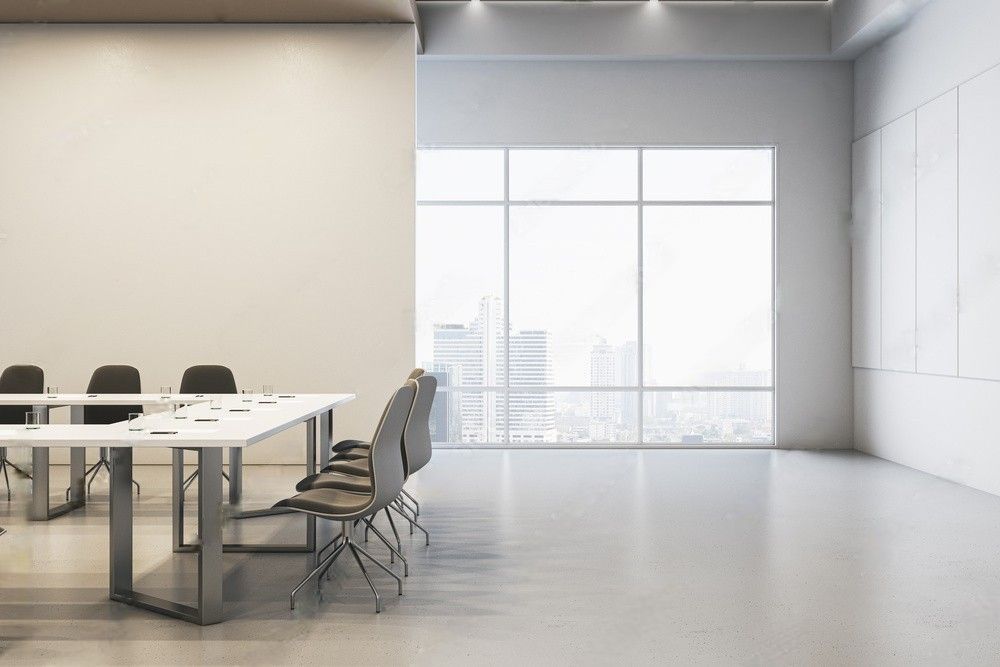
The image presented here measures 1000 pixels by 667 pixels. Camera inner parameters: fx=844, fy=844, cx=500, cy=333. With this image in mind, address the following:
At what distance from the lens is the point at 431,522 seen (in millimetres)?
5055

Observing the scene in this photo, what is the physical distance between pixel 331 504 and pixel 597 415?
538 centimetres

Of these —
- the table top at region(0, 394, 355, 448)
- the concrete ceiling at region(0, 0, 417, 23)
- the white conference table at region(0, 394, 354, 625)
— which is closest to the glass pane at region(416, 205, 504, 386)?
the concrete ceiling at region(0, 0, 417, 23)

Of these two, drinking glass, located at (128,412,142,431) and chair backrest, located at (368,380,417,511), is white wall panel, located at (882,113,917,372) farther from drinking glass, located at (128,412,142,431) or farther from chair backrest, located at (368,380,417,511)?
drinking glass, located at (128,412,142,431)

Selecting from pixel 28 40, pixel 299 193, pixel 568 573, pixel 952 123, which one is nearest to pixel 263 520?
pixel 568 573

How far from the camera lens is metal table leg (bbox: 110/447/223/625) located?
127 inches

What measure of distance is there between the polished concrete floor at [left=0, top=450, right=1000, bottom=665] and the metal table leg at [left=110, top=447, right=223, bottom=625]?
2.5 inches

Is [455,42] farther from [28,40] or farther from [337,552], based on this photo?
[337,552]

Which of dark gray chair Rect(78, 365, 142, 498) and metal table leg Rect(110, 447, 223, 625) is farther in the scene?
dark gray chair Rect(78, 365, 142, 498)

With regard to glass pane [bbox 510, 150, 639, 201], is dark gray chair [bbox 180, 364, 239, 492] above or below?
below

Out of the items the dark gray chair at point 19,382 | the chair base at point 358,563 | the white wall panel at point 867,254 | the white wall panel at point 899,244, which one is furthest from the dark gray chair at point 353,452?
the white wall panel at point 867,254

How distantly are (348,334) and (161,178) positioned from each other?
2100mm

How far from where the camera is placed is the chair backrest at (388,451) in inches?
135

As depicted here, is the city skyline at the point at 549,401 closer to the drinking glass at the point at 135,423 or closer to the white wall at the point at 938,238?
the white wall at the point at 938,238

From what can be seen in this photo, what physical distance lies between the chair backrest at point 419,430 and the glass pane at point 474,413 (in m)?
3.89
